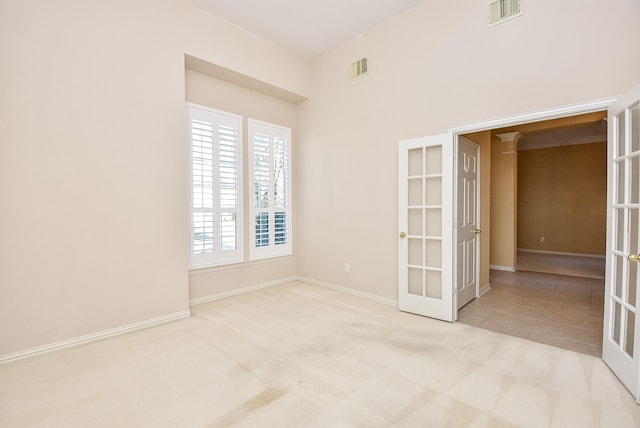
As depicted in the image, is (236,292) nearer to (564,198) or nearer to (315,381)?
(315,381)

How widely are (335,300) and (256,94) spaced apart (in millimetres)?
3369

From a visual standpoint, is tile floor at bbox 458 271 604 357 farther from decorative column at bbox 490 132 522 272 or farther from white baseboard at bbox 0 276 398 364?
white baseboard at bbox 0 276 398 364

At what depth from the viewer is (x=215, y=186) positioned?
13.7 feet

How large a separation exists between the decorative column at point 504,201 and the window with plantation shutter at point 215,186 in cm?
517

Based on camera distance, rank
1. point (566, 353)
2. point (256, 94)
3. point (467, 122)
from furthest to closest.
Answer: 1. point (256, 94)
2. point (467, 122)
3. point (566, 353)

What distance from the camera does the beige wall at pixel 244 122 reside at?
406 centimetres

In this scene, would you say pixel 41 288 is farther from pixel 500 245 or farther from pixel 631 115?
pixel 500 245

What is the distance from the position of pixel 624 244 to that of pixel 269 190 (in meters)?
4.12

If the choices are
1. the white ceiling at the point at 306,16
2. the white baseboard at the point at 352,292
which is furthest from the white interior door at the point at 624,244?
the white ceiling at the point at 306,16

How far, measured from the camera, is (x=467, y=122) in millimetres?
3275

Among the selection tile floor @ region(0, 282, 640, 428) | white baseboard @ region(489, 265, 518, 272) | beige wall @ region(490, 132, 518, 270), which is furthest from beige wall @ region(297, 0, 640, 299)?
white baseboard @ region(489, 265, 518, 272)

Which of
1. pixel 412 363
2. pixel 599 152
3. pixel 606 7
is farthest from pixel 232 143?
pixel 599 152

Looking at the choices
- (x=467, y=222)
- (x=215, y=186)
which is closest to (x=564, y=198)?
(x=467, y=222)

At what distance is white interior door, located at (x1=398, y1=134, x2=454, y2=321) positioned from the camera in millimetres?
3414
